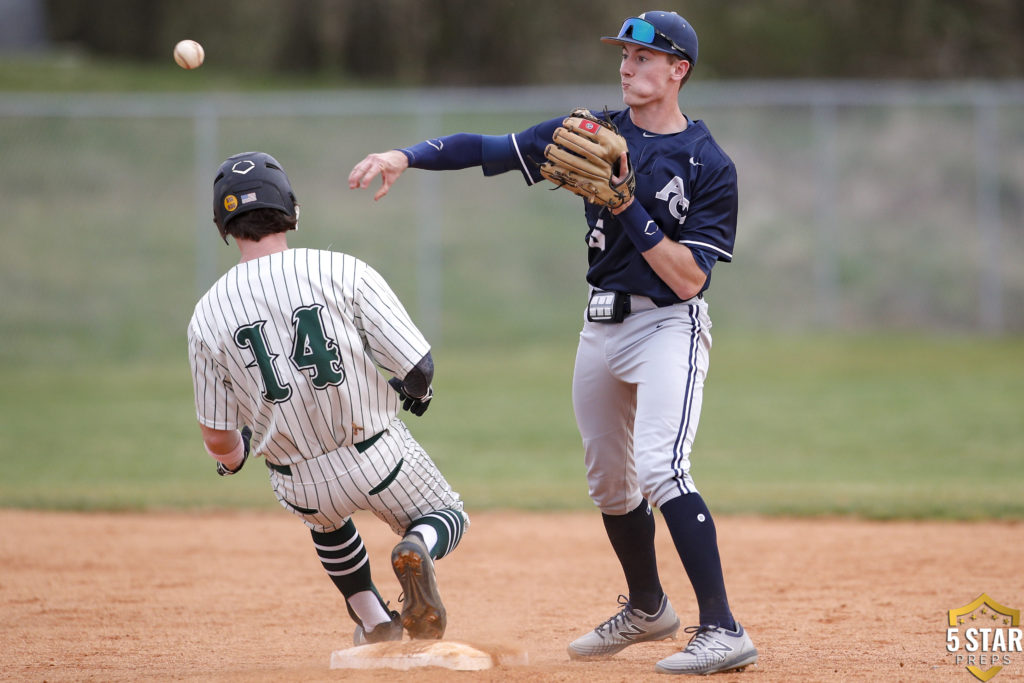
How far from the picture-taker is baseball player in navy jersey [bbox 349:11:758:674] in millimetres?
3492

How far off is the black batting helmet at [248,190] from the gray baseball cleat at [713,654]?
1800 mm

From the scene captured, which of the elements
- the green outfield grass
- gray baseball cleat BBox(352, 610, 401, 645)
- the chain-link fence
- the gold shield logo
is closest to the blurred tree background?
the chain-link fence

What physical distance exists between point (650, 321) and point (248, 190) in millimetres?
1346

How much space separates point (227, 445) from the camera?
3.49 metres

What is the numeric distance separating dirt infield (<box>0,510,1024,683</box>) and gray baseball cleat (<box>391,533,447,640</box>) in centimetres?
15

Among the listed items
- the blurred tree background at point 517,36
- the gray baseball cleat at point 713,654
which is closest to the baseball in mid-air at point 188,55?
the gray baseball cleat at point 713,654

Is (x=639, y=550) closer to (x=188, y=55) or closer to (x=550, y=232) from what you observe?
(x=188, y=55)

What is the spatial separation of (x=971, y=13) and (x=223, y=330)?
1921 cm

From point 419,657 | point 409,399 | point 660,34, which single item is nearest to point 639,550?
point 419,657

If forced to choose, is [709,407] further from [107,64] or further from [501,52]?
[107,64]

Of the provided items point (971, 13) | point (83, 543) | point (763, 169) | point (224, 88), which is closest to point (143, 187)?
point (224, 88)

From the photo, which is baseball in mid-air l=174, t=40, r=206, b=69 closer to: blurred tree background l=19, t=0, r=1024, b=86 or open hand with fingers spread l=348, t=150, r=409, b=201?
open hand with fingers spread l=348, t=150, r=409, b=201

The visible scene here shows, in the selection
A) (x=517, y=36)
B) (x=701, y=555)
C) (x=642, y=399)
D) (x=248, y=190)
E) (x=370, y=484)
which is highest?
(x=517, y=36)

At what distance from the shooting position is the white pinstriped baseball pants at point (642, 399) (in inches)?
139
